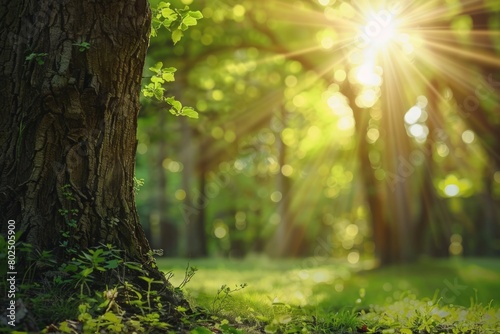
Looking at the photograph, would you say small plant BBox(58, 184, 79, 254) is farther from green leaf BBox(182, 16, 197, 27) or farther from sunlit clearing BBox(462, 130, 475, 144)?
sunlit clearing BBox(462, 130, 475, 144)

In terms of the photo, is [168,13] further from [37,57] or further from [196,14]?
[37,57]

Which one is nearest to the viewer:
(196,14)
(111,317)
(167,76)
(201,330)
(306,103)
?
(111,317)

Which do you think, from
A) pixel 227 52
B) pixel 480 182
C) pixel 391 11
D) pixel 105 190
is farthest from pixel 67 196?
pixel 480 182

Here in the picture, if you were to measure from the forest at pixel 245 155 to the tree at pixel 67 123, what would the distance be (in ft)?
0.04

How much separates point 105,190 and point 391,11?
9.45 metres

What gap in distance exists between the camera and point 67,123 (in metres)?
4.10

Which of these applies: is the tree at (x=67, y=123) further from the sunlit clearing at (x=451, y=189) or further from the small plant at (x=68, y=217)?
the sunlit clearing at (x=451, y=189)

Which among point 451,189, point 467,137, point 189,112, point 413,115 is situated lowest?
point 189,112

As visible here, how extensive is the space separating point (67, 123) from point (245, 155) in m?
8.83

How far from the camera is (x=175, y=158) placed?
27.7m

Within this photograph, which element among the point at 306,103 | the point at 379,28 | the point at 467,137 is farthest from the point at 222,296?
the point at 467,137

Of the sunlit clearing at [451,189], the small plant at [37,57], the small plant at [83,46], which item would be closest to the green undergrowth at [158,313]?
the small plant at [37,57]

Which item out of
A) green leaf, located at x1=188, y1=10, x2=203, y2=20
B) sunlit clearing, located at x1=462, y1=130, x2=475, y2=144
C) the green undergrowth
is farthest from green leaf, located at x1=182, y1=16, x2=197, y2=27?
sunlit clearing, located at x1=462, y1=130, x2=475, y2=144

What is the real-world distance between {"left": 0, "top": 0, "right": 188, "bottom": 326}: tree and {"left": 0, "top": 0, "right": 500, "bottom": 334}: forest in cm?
1
